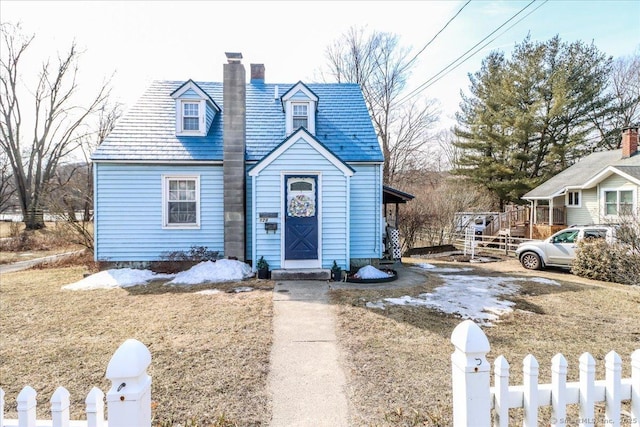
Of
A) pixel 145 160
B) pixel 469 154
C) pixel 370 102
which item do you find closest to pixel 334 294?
pixel 145 160

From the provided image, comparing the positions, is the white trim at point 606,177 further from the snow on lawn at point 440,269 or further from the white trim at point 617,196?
the snow on lawn at point 440,269

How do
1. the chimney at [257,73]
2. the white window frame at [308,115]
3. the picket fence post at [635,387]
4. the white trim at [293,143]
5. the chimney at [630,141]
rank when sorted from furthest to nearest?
the chimney at [630,141] < the chimney at [257,73] < the white window frame at [308,115] < the white trim at [293,143] < the picket fence post at [635,387]

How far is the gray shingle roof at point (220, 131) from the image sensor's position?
11312mm

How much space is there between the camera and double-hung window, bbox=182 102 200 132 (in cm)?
1209

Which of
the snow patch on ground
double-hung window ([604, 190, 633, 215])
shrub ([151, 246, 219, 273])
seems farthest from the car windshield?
shrub ([151, 246, 219, 273])

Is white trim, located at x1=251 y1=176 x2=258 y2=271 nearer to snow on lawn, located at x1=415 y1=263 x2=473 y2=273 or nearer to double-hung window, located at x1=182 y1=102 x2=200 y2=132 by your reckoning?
double-hung window, located at x1=182 y1=102 x2=200 y2=132

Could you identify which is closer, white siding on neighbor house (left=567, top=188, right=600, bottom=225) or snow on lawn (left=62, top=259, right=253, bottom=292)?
snow on lawn (left=62, top=259, right=253, bottom=292)

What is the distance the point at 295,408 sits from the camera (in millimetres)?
3457

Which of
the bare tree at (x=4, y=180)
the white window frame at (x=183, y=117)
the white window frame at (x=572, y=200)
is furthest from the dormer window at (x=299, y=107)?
the bare tree at (x=4, y=180)

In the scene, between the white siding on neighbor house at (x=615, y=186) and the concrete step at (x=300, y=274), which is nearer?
the concrete step at (x=300, y=274)

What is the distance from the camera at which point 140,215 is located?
442 inches

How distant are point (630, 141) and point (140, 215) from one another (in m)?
26.4

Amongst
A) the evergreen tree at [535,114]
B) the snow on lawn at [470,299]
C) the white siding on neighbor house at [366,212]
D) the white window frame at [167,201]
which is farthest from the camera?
the evergreen tree at [535,114]

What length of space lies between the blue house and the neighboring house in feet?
45.6
